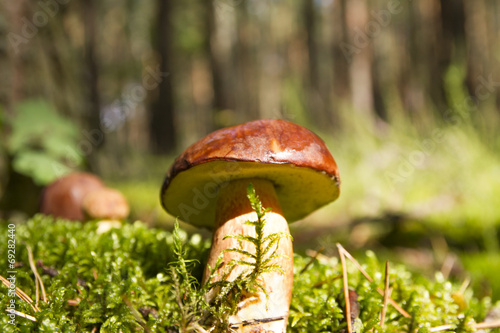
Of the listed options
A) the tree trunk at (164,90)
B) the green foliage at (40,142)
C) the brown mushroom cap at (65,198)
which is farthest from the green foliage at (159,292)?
the tree trunk at (164,90)

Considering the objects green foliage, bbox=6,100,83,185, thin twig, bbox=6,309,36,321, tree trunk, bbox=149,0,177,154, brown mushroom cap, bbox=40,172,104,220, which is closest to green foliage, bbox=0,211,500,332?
thin twig, bbox=6,309,36,321

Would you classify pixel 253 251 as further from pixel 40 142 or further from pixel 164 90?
pixel 164 90

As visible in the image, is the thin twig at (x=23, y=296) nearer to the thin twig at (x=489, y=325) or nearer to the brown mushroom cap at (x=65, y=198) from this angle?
the thin twig at (x=489, y=325)

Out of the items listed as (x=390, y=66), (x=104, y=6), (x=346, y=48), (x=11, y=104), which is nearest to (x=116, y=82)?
(x=104, y=6)

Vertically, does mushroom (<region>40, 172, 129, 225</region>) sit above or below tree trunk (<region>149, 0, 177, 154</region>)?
below

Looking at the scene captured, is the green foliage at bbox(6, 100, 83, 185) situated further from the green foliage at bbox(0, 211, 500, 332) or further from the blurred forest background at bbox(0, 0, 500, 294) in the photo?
the green foliage at bbox(0, 211, 500, 332)

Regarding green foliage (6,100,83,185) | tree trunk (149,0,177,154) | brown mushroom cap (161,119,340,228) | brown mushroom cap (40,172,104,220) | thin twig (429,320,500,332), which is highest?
tree trunk (149,0,177,154)

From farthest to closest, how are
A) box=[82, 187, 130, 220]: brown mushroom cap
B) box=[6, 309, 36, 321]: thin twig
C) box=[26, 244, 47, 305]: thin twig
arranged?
box=[82, 187, 130, 220]: brown mushroom cap, box=[26, 244, 47, 305]: thin twig, box=[6, 309, 36, 321]: thin twig
